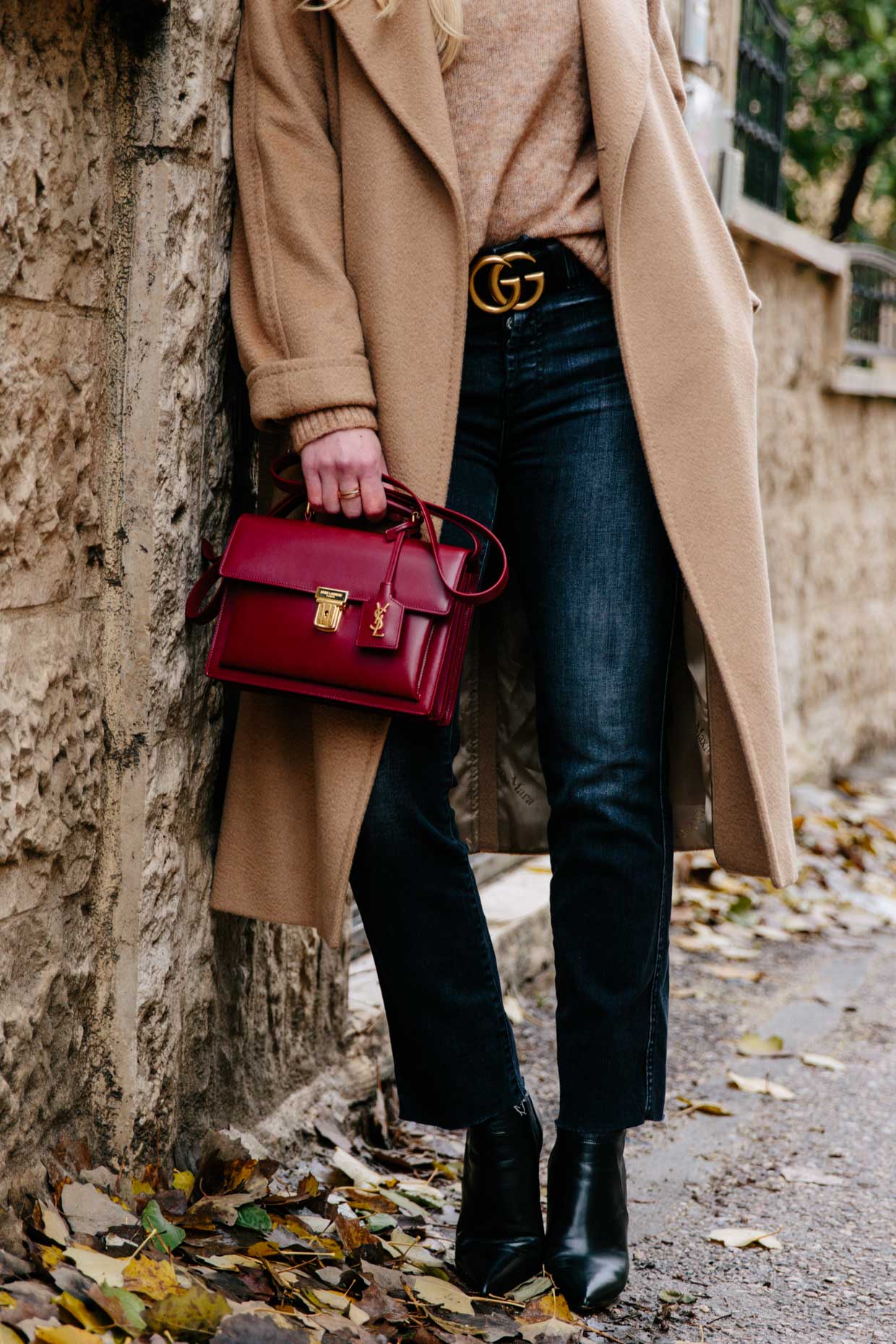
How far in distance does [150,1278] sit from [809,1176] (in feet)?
4.37

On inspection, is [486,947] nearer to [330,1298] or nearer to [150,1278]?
[330,1298]

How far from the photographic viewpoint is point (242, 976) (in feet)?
7.22

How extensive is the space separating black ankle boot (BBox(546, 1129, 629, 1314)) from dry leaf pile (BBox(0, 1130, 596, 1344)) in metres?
0.04

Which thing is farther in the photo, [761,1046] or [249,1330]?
[761,1046]

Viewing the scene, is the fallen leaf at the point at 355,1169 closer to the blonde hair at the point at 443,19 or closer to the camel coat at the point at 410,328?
the camel coat at the point at 410,328

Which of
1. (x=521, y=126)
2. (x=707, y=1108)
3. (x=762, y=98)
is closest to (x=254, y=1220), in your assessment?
(x=707, y=1108)

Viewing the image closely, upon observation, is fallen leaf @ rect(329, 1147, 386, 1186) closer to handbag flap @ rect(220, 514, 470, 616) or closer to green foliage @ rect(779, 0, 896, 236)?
handbag flap @ rect(220, 514, 470, 616)

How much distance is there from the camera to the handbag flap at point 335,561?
5.81 ft

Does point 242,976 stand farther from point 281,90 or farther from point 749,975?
point 749,975

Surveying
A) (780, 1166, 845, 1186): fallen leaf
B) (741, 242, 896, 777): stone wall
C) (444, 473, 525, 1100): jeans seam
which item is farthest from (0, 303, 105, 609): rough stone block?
(741, 242, 896, 777): stone wall

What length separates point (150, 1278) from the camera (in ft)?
5.28

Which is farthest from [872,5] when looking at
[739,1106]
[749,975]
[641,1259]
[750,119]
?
[641,1259]

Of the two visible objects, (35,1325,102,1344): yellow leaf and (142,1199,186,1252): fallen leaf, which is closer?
(35,1325,102,1344): yellow leaf

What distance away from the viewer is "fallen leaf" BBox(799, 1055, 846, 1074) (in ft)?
10.0
